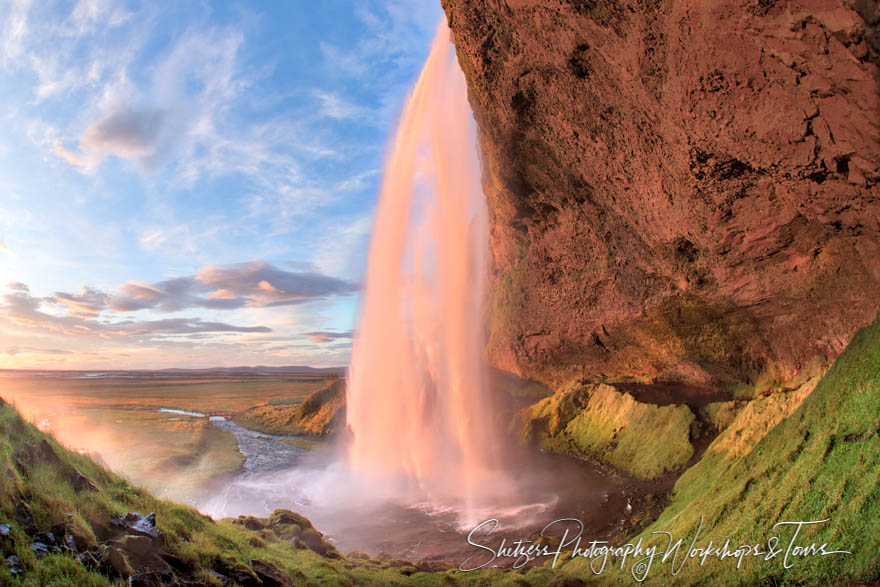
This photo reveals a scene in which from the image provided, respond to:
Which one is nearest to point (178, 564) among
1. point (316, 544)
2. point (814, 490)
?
point (316, 544)

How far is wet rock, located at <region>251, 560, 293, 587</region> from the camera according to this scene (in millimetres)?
8172

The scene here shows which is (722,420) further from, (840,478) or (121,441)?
(121,441)

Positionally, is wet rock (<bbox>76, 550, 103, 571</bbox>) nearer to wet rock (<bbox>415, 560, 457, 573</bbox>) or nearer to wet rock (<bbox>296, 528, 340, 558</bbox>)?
wet rock (<bbox>296, 528, 340, 558</bbox>)

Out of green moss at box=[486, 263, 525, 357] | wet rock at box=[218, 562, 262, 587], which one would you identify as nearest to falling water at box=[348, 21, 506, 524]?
green moss at box=[486, 263, 525, 357]

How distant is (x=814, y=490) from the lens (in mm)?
8891

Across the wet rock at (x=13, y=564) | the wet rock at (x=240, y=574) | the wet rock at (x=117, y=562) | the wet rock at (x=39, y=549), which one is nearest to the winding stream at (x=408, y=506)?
the wet rock at (x=240, y=574)

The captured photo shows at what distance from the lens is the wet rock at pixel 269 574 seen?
8172 mm

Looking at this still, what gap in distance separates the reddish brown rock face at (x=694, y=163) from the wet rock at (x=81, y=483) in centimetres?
1760

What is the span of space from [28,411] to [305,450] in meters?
26.9

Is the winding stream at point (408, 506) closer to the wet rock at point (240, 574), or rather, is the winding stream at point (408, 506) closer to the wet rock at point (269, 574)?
the wet rock at point (269, 574)

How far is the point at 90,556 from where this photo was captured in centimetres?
633

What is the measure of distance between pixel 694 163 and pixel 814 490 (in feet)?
34.0

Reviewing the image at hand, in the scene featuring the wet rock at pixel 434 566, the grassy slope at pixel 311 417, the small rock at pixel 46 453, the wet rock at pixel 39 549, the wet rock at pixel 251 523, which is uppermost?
the small rock at pixel 46 453

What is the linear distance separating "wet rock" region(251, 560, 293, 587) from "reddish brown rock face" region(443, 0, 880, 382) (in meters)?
15.7
